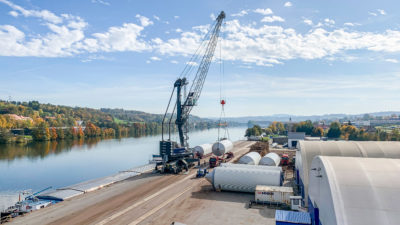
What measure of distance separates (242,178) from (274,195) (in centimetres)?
453

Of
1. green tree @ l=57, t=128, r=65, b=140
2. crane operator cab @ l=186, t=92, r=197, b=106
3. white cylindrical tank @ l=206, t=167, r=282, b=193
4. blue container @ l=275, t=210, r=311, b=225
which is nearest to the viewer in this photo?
blue container @ l=275, t=210, r=311, b=225

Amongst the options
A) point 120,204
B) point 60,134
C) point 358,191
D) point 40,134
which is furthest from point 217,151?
point 60,134

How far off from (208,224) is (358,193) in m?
12.3

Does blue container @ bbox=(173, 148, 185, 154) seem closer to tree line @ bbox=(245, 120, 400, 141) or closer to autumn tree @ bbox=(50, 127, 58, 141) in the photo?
tree line @ bbox=(245, 120, 400, 141)

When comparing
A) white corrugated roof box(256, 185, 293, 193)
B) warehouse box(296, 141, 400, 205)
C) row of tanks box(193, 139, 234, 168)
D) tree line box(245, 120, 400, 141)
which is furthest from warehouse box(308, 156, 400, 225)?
tree line box(245, 120, 400, 141)

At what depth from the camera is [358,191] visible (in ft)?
40.0

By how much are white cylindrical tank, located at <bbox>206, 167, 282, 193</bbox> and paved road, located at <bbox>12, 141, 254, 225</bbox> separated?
12.1ft

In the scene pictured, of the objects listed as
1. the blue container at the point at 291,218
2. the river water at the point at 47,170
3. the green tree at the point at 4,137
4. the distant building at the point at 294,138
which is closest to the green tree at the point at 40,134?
the green tree at the point at 4,137

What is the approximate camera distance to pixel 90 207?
83.8 ft

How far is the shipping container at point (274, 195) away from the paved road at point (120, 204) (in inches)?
315

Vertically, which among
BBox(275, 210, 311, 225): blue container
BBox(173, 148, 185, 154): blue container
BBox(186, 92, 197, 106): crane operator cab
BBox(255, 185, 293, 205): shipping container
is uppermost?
BBox(186, 92, 197, 106): crane operator cab

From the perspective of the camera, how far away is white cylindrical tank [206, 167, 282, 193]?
28859 millimetres

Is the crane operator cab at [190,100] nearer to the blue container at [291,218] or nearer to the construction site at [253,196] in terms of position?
the construction site at [253,196]

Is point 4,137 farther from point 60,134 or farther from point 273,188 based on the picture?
point 273,188
